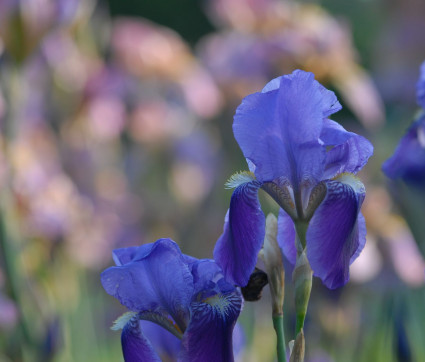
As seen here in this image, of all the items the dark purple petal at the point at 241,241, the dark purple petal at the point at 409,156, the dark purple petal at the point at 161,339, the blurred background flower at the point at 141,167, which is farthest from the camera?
the blurred background flower at the point at 141,167

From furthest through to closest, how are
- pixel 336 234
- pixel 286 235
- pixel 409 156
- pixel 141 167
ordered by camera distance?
pixel 141 167
pixel 409 156
pixel 286 235
pixel 336 234

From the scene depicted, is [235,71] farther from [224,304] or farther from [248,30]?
[224,304]

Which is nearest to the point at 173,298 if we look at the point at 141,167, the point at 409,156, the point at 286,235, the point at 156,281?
the point at 156,281

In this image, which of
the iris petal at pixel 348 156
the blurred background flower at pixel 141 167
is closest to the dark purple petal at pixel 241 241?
the iris petal at pixel 348 156

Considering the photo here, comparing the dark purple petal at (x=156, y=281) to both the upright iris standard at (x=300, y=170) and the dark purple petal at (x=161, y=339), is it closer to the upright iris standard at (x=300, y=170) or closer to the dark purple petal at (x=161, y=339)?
the upright iris standard at (x=300, y=170)

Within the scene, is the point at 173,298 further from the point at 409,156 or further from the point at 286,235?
the point at 409,156

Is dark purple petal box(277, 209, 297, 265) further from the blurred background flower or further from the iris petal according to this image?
the blurred background flower

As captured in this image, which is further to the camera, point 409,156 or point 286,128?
point 409,156
